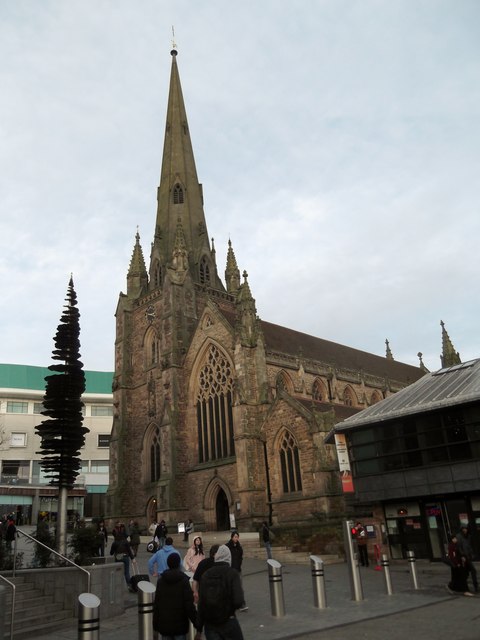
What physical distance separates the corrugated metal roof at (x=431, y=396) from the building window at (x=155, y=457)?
19161mm

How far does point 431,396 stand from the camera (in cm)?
1942

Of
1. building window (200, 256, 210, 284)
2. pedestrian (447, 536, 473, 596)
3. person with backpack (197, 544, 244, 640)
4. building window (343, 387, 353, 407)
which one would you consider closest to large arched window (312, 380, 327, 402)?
building window (343, 387, 353, 407)

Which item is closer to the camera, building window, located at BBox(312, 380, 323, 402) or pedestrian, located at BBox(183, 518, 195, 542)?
pedestrian, located at BBox(183, 518, 195, 542)

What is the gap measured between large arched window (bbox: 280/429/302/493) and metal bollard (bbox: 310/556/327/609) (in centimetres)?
1748

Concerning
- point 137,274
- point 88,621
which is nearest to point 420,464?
point 88,621

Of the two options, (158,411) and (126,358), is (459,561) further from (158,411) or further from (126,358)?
(126,358)

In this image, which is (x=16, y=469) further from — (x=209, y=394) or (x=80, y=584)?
(x=80, y=584)

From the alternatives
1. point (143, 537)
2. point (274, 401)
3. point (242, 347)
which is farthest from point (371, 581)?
point (143, 537)

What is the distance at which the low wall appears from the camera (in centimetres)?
1173

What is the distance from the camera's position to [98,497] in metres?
59.6

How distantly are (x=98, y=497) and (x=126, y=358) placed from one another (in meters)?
26.0

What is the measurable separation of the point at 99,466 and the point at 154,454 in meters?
26.9

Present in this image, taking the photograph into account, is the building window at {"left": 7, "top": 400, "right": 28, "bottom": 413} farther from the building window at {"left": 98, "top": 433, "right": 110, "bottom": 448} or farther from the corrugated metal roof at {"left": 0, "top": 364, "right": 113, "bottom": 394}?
the building window at {"left": 98, "top": 433, "right": 110, "bottom": 448}

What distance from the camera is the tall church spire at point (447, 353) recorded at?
5241 cm
